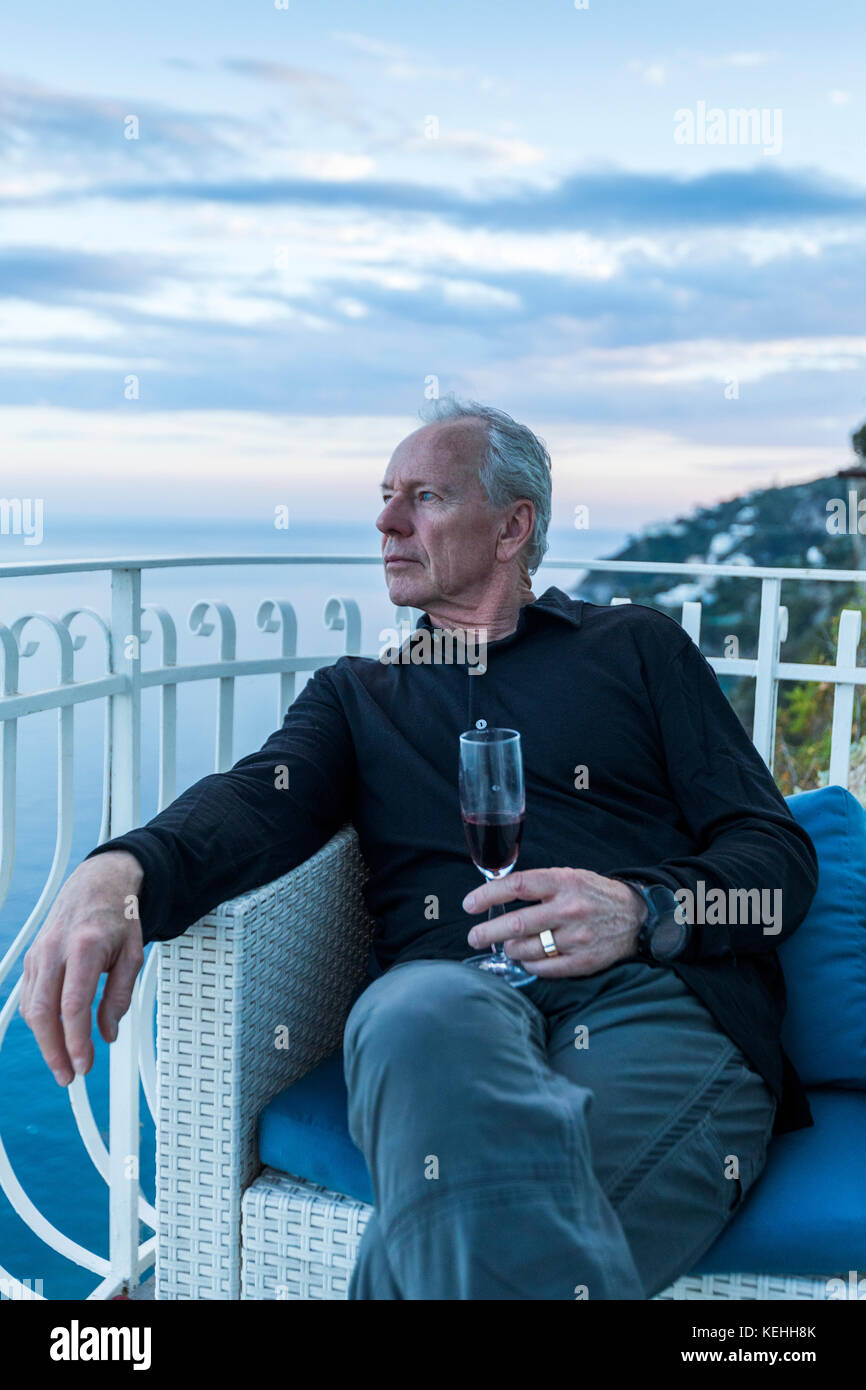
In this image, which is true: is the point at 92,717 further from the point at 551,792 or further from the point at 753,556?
the point at 753,556

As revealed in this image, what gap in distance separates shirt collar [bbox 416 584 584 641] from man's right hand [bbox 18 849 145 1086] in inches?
34.8

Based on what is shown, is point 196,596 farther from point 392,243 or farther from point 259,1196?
point 392,243

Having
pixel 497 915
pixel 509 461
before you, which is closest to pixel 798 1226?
pixel 497 915

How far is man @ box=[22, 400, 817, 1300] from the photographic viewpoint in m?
1.06

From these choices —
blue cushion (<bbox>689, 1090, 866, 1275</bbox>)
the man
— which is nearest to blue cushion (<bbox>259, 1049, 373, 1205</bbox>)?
the man

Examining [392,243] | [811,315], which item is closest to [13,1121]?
[392,243]

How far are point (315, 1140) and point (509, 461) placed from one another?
3.98 feet

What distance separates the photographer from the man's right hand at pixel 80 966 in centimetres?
122

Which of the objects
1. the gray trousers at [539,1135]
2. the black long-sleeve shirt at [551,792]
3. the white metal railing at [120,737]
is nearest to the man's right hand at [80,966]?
the black long-sleeve shirt at [551,792]

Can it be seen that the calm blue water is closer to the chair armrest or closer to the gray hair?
the gray hair

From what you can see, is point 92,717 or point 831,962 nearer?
point 831,962

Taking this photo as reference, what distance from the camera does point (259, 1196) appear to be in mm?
1458

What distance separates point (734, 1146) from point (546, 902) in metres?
0.36

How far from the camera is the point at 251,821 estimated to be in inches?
61.9
